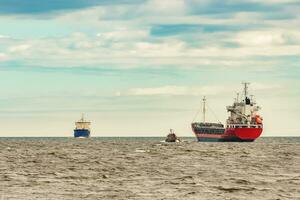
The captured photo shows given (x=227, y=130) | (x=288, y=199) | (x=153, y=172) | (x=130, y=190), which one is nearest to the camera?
(x=288, y=199)

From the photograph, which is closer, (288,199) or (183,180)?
(288,199)

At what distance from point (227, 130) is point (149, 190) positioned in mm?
158644

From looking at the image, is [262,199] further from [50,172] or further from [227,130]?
[227,130]

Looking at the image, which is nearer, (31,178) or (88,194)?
(88,194)

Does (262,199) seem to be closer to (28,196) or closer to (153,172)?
(28,196)

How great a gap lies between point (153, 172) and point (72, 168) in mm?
8592

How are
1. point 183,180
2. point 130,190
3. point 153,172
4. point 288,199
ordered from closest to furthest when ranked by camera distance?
point 288,199
point 130,190
point 183,180
point 153,172

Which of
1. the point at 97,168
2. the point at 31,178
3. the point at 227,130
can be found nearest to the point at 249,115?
the point at 227,130

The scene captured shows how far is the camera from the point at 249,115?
7795 inches

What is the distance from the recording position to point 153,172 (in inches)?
2157

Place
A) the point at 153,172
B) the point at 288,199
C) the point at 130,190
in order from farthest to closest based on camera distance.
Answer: the point at 153,172, the point at 130,190, the point at 288,199

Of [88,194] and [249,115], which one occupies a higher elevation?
[249,115]

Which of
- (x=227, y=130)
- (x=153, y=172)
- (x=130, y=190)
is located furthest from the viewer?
(x=227, y=130)

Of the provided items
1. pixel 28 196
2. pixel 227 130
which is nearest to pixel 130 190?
pixel 28 196
